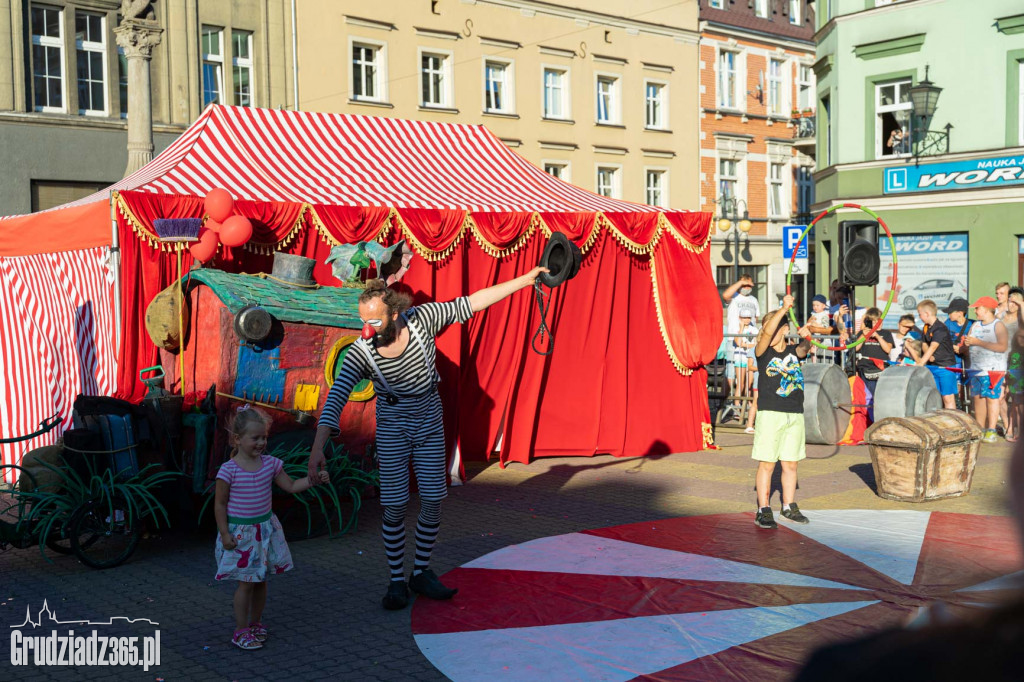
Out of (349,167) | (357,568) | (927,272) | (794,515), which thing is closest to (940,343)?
(794,515)

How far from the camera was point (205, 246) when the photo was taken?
29.5 feet

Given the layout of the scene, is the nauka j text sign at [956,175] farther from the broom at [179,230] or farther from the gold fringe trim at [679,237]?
the broom at [179,230]

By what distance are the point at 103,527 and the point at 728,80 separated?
3415cm

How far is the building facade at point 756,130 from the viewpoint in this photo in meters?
37.2

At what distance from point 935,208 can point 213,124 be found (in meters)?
17.3

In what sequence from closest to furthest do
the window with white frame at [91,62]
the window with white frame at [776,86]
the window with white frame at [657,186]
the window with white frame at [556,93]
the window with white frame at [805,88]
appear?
the window with white frame at [91,62] → the window with white frame at [556,93] → the window with white frame at [657,186] → the window with white frame at [776,86] → the window with white frame at [805,88]

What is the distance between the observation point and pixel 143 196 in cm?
892

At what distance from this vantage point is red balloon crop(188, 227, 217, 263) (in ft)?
29.5

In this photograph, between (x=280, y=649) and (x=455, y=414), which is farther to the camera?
(x=455, y=414)

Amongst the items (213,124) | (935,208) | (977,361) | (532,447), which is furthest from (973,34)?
(213,124)

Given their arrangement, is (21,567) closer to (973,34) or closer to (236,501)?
(236,501)

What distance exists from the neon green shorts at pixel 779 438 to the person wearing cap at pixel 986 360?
590 centimetres

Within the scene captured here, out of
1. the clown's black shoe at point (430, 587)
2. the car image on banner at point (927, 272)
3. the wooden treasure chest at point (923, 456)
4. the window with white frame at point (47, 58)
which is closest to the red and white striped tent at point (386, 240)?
the wooden treasure chest at point (923, 456)

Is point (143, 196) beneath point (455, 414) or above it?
above
